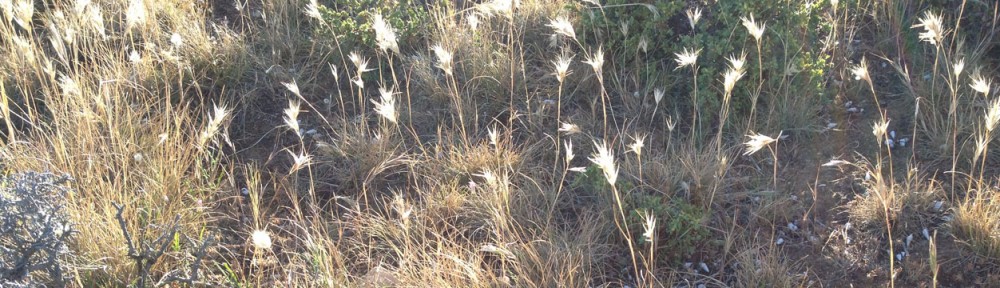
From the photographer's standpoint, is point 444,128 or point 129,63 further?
point 129,63

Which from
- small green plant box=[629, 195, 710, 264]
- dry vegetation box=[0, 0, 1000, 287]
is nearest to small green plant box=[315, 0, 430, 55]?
dry vegetation box=[0, 0, 1000, 287]

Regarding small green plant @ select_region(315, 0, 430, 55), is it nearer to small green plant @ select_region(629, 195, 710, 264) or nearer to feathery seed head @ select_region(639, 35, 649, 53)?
feathery seed head @ select_region(639, 35, 649, 53)

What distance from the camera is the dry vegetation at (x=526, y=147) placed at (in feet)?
9.73

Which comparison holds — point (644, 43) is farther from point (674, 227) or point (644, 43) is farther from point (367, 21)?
point (367, 21)

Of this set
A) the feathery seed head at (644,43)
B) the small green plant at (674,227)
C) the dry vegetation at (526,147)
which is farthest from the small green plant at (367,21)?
the small green plant at (674,227)

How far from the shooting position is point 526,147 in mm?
3641

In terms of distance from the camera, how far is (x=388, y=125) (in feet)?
12.4

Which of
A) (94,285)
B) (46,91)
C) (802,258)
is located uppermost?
(46,91)

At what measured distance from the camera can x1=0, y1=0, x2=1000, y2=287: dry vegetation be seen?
297 cm

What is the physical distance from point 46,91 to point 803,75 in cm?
300

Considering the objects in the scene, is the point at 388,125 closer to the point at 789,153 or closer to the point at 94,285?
the point at 94,285

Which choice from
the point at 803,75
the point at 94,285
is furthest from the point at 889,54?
the point at 94,285

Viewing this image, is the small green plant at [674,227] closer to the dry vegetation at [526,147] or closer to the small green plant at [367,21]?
the dry vegetation at [526,147]

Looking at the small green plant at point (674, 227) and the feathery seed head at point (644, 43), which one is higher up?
the feathery seed head at point (644, 43)
